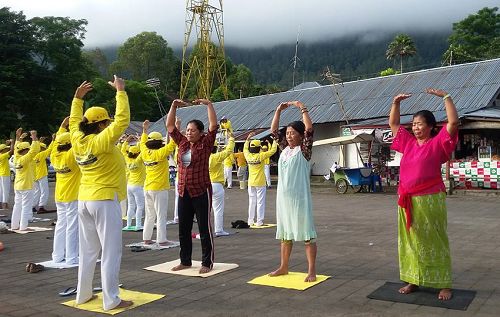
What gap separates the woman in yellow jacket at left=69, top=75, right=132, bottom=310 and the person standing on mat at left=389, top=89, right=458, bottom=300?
3011 mm

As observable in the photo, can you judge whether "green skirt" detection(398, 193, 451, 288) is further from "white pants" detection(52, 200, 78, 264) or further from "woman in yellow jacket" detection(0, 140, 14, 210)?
"woman in yellow jacket" detection(0, 140, 14, 210)

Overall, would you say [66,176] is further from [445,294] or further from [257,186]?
[445,294]

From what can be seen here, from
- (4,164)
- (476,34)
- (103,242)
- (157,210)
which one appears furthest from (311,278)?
→ (476,34)

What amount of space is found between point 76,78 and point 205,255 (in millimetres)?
39519

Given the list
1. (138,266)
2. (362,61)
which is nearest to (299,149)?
(138,266)

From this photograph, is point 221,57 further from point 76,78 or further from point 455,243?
point 455,243

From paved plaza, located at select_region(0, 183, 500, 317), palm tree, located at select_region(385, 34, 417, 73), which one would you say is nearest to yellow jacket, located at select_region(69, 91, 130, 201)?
paved plaza, located at select_region(0, 183, 500, 317)

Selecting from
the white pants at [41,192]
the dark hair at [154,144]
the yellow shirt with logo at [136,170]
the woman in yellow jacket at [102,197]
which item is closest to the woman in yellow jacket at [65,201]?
the dark hair at [154,144]

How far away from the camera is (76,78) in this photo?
4262 centimetres

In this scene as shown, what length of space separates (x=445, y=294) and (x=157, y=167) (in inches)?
202

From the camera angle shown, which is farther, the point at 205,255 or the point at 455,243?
the point at 455,243

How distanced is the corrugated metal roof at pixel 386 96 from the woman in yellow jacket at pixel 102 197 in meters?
16.6

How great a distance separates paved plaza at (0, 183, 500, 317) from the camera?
501cm

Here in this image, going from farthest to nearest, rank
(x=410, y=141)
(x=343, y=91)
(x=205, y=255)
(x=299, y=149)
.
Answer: (x=343, y=91) < (x=205, y=255) < (x=299, y=149) < (x=410, y=141)
